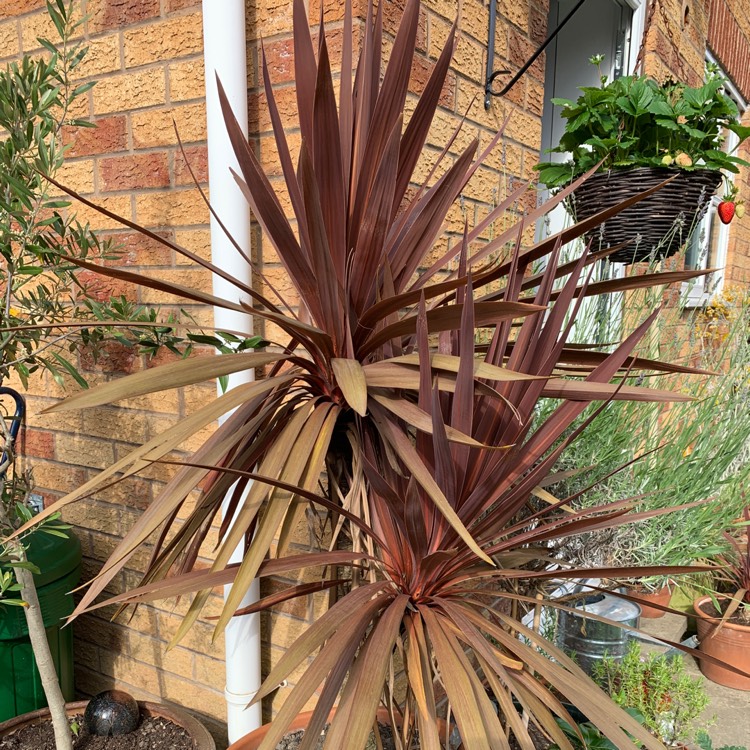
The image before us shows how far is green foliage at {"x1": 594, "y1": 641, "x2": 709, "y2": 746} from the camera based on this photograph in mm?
1749

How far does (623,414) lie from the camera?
1.73 metres

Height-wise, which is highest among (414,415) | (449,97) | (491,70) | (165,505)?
(491,70)

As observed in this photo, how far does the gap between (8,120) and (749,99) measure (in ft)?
19.7

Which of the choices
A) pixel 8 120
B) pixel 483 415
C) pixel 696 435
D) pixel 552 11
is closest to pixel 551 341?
pixel 483 415

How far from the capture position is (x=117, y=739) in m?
1.69

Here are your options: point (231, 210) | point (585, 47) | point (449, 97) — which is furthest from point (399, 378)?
point (585, 47)

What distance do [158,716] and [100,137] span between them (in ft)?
5.43

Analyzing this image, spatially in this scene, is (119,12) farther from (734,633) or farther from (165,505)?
(734,633)

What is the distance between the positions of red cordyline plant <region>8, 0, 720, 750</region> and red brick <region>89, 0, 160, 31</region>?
82 centimetres

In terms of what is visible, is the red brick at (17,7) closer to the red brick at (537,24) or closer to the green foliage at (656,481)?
the red brick at (537,24)

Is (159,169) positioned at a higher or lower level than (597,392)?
higher

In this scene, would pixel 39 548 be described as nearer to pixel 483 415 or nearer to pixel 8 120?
pixel 8 120

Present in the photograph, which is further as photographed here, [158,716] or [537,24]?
[537,24]

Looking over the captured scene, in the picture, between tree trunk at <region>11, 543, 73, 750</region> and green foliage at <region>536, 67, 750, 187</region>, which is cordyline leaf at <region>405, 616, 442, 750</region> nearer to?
tree trunk at <region>11, 543, 73, 750</region>
